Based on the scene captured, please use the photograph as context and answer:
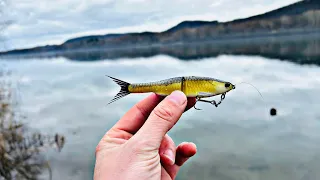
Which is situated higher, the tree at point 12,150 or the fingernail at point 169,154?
the fingernail at point 169,154

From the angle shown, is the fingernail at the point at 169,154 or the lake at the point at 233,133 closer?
the fingernail at the point at 169,154

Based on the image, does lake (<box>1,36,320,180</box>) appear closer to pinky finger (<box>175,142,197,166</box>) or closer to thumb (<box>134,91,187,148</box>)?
pinky finger (<box>175,142,197,166</box>)

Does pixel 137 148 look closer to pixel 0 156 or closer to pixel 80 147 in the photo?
pixel 0 156

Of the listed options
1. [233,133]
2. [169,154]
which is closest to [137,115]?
[169,154]

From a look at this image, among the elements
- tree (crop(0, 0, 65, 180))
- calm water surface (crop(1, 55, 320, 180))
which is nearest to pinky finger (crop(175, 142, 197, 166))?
tree (crop(0, 0, 65, 180))

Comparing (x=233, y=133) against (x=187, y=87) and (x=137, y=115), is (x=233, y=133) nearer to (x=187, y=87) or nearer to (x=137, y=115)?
(x=137, y=115)

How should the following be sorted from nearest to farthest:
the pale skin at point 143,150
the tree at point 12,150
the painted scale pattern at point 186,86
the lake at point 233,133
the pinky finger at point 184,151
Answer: the painted scale pattern at point 186,86, the pale skin at point 143,150, the pinky finger at point 184,151, the tree at point 12,150, the lake at point 233,133

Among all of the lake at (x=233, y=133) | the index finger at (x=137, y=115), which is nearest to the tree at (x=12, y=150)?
the lake at (x=233, y=133)

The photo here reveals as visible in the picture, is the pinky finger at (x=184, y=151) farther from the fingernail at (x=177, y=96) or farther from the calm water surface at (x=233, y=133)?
the calm water surface at (x=233, y=133)

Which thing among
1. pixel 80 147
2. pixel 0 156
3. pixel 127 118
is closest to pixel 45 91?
pixel 80 147
